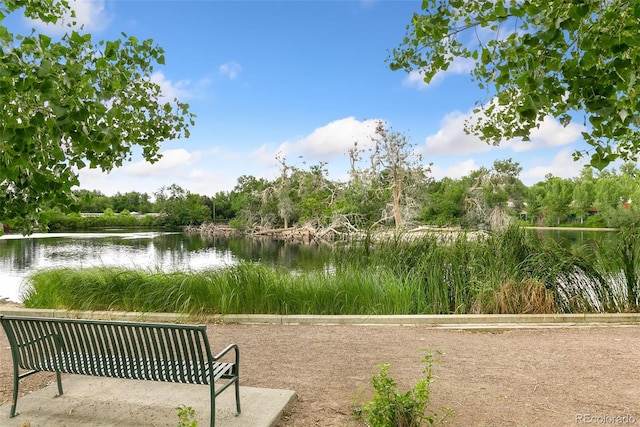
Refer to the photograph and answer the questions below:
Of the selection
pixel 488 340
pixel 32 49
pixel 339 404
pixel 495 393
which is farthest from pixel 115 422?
pixel 488 340

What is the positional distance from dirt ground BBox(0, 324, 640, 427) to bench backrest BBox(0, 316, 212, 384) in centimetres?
76

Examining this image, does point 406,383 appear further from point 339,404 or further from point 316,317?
point 316,317

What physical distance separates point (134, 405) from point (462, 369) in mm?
2845

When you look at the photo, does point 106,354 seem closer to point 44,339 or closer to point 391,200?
point 44,339

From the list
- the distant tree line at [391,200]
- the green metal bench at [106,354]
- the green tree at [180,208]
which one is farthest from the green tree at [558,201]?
the green metal bench at [106,354]

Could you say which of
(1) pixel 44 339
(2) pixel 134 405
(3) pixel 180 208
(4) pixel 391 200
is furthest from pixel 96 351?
(3) pixel 180 208

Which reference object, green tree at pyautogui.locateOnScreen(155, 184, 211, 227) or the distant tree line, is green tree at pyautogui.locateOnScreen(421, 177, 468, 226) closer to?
the distant tree line

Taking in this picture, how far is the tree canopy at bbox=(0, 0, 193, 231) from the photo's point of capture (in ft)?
7.72

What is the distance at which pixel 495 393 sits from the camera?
3811 millimetres

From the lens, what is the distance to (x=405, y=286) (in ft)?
23.1

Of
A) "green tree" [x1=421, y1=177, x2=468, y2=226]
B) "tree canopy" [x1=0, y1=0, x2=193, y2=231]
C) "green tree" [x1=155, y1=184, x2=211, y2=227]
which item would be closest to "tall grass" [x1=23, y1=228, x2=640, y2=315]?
"tree canopy" [x1=0, y1=0, x2=193, y2=231]

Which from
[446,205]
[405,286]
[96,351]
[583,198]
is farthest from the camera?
[583,198]

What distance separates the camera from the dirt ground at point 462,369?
11.3 feet

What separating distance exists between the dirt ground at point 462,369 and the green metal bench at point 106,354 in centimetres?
66
